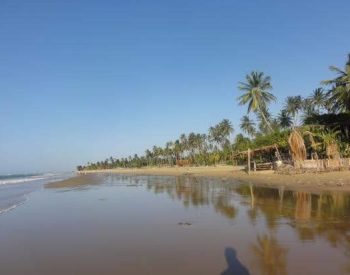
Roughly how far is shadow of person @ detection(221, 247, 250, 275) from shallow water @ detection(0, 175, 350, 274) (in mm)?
21

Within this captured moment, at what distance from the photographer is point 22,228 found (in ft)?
45.1

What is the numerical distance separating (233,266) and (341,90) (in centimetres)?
3713

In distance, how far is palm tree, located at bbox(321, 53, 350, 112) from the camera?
3988cm

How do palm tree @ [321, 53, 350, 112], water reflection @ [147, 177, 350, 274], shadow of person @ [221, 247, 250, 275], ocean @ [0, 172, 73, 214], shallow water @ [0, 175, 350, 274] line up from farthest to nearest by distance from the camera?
palm tree @ [321, 53, 350, 112], ocean @ [0, 172, 73, 214], water reflection @ [147, 177, 350, 274], shallow water @ [0, 175, 350, 274], shadow of person @ [221, 247, 250, 275]

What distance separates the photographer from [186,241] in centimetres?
1029

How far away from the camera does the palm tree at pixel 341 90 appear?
39.9 m

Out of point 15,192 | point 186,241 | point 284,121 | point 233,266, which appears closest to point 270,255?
point 233,266

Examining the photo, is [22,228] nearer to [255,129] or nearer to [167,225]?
[167,225]

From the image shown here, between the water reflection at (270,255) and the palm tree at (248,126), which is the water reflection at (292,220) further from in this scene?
the palm tree at (248,126)

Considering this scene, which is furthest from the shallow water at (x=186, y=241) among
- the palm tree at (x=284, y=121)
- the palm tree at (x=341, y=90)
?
the palm tree at (x=284, y=121)

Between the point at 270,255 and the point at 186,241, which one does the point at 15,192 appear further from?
the point at 270,255

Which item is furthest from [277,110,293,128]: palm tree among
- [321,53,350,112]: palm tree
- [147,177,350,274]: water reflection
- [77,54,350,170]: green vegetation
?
[147,177,350,274]: water reflection

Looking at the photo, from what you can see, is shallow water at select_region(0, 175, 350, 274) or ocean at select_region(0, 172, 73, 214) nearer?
shallow water at select_region(0, 175, 350, 274)

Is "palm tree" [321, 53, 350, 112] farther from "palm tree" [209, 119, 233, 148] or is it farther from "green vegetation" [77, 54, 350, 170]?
"palm tree" [209, 119, 233, 148]
